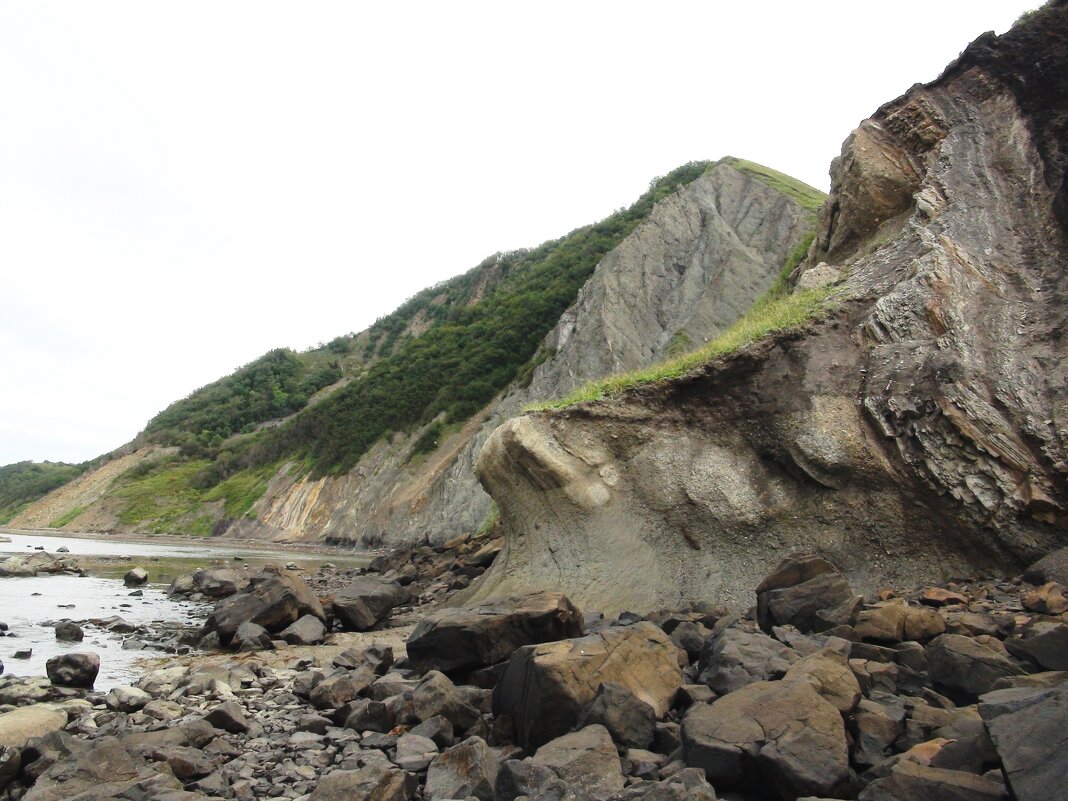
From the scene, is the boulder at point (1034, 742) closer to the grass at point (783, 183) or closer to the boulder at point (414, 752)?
the boulder at point (414, 752)

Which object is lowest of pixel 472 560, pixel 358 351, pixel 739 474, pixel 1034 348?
pixel 472 560

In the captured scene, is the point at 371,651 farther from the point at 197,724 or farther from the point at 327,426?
the point at 327,426

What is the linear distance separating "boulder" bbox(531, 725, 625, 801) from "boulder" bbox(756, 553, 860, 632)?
3.56 meters

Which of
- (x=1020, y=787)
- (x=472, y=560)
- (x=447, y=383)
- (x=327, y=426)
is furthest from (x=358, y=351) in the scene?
(x=1020, y=787)

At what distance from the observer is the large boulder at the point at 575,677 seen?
20.6 feet

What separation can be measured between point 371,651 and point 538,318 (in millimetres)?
48991

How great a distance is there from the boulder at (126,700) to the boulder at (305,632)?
4355 millimetres

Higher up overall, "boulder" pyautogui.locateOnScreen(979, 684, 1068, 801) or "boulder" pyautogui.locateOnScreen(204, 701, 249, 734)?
"boulder" pyautogui.locateOnScreen(979, 684, 1068, 801)

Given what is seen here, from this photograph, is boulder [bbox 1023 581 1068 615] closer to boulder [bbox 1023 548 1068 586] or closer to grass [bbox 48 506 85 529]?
boulder [bbox 1023 548 1068 586]

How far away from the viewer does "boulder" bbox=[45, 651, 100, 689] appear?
9.68m

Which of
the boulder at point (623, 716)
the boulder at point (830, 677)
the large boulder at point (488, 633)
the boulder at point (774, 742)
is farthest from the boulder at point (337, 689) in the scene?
the boulder at point (830, 677)

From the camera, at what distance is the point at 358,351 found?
122 m

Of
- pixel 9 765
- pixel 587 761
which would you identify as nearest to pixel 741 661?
pixel 587 761

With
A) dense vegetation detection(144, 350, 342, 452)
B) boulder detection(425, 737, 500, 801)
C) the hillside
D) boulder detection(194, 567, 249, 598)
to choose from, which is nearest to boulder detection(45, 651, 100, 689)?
boulder detection(425, 737, 500, 801)
